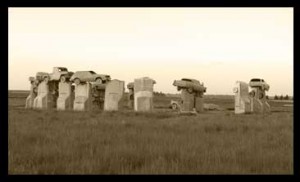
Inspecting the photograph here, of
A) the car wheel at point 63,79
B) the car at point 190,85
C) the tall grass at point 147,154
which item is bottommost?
the tall grass at point 147,154

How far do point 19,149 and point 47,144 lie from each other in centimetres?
80

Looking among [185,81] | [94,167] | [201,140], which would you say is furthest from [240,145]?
[185,81]

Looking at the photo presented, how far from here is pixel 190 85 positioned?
26656 millimetres

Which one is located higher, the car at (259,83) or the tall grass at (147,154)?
the car at (259,83)

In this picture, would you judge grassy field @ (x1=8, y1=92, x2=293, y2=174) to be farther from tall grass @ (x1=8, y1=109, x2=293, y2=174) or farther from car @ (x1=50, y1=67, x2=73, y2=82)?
car @ (x1=50, y1=67, x2=73, y2=82)

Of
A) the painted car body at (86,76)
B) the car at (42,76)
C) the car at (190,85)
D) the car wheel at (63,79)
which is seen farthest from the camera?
the car at (42,76)

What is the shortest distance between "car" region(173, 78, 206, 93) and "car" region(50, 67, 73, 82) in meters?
7.53

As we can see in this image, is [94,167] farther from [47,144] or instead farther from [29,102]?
[29,102]

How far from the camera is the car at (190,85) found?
26225 mm

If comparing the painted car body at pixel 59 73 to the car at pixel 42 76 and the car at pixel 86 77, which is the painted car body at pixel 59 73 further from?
the car at pixel 86 77

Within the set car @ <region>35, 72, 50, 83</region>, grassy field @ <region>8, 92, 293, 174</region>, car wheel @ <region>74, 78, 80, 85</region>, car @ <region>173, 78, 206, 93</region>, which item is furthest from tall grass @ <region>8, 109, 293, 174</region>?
car @ <region>35, 72, 50, 83</region>

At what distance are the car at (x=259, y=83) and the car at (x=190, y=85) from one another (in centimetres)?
316

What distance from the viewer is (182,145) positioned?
844cm

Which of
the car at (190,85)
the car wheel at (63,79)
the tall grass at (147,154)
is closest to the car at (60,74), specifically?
the car wheel at (63,79)
